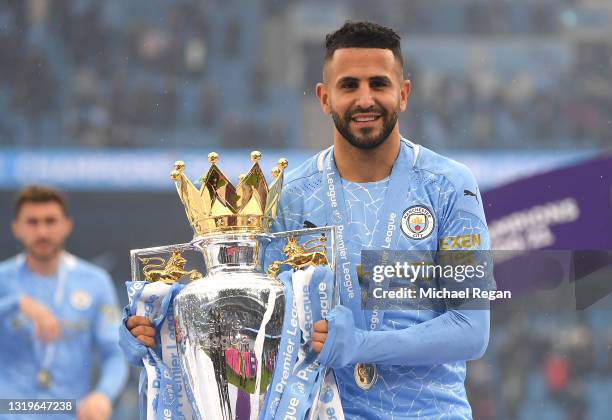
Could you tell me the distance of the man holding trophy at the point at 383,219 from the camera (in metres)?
1.82

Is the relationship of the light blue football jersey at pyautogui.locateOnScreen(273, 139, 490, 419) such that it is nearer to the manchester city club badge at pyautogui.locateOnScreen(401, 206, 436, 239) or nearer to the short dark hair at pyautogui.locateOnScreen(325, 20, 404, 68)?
the manchester city club badge at pyautogui.locateOnScreen(401, 206, 436, 239)

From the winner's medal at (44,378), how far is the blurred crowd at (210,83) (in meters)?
4.21

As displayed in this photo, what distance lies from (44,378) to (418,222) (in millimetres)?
2402

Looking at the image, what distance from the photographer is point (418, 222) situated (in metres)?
1.91

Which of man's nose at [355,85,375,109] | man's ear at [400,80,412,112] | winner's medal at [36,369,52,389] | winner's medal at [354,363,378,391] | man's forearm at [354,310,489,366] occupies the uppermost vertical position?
man's ear at [400,80,412,112]

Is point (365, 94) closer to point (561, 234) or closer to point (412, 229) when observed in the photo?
point (412, 229)

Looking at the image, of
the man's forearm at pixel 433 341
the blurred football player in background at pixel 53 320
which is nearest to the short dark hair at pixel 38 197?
the blurred football player in background at pixel 53 320

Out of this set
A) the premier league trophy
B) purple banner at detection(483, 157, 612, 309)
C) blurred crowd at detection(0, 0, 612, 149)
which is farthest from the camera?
blurred crowd at detection(0, 0, 612, 149)

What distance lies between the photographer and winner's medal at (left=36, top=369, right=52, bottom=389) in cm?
384

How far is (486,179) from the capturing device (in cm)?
773

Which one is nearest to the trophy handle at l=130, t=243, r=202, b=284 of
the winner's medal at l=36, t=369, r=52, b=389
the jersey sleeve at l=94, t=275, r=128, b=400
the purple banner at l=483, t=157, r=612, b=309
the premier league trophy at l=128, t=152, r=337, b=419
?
the premier league trophy at l=128, t=152, r=337, b=419

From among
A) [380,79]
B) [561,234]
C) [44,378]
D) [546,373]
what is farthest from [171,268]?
[546,373]

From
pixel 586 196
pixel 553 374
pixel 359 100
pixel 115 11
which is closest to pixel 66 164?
pixel 115 11

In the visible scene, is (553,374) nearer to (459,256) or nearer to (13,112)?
(13,112)
